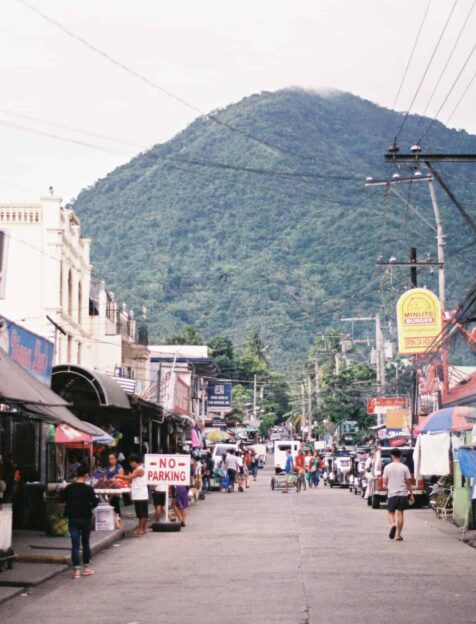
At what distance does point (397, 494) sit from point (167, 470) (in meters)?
6.11

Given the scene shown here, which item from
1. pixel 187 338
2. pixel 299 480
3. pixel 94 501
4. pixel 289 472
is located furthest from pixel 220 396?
pixel 94 501

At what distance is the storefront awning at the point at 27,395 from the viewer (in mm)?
16234

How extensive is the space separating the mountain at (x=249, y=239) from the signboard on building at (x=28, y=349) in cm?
8834

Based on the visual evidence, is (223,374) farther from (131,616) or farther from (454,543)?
(131,616)

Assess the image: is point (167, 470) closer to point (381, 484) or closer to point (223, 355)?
point (381, 484)

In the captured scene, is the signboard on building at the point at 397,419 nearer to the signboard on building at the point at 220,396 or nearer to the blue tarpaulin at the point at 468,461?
the signboard on building at the point at 220,396

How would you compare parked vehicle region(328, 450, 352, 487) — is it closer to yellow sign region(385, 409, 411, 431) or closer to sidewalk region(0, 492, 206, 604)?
yellow sign region(385, 409, 411, 431)

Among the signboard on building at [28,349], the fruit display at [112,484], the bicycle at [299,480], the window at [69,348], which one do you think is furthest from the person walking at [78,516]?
the bicycle at [299,480]

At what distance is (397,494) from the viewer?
23344 mm

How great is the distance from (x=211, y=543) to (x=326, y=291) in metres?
125

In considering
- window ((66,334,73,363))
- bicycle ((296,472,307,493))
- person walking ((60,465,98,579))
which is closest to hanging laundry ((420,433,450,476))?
person walking ((60,465,98,579))

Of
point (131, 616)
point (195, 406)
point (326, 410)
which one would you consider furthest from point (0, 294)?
point (326, 410)

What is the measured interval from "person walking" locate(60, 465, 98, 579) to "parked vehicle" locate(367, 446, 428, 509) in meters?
20.3

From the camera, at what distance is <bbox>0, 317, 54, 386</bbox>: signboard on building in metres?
22.3
